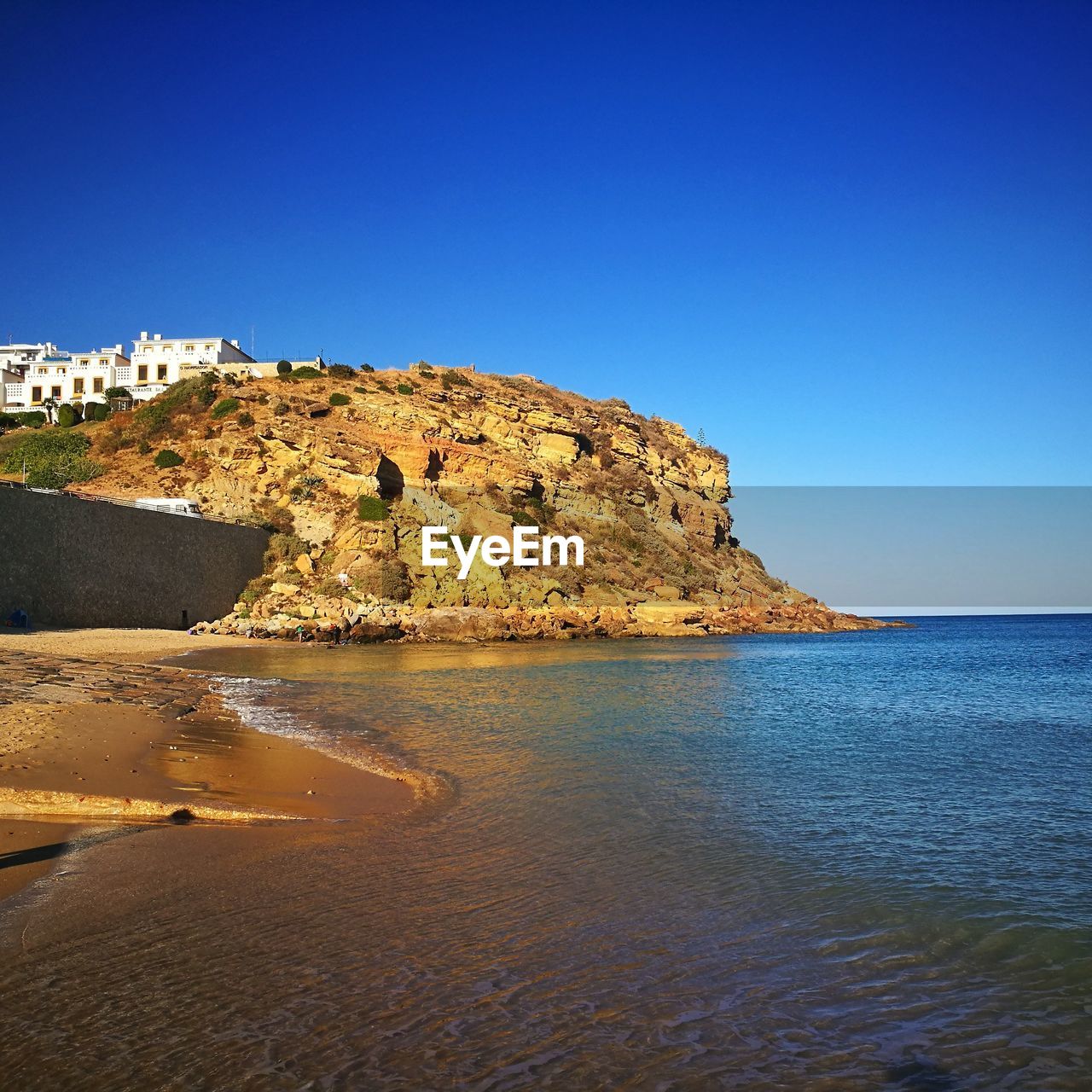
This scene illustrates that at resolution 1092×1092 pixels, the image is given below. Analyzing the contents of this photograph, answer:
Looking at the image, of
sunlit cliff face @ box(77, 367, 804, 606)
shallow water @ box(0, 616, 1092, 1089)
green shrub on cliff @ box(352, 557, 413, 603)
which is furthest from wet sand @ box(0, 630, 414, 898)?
sunlit cliff face @ box(77, 367, 804, 606)

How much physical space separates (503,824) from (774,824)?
97.0 inches

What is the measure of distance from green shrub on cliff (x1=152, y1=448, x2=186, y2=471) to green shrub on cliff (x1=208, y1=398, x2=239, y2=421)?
4305 mm

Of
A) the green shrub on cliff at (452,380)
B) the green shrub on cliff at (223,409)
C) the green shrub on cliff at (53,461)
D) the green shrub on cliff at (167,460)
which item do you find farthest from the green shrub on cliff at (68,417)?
the green shrub on cliff at (452,380)

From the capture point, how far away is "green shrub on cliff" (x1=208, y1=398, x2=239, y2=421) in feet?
156

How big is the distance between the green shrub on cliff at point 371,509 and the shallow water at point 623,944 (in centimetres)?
3046

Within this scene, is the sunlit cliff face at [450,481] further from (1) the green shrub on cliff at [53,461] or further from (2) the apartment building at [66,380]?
(2) the apartment building at [66,380]

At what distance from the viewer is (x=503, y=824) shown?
7422mm

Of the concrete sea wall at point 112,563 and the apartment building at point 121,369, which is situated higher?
the apartment building at point 121,369

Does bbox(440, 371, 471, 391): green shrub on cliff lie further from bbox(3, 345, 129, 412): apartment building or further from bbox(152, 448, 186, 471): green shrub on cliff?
bbox(3, 345, 129, 412): apartment building

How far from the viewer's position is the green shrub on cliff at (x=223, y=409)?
47.4 m

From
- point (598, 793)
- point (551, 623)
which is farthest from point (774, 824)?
point (551, 623)

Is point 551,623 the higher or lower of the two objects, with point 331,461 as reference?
lower

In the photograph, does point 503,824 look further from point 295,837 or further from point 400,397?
point 400,397

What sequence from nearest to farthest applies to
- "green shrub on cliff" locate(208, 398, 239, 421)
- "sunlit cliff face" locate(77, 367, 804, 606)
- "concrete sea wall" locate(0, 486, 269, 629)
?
"concrete sea wall" locate(0, 486, 269, 629) < "sunlit cliff face" locate(77, 367, 804, 606) < "green shrub on cliff" locate(208, 398, 239, 421)
